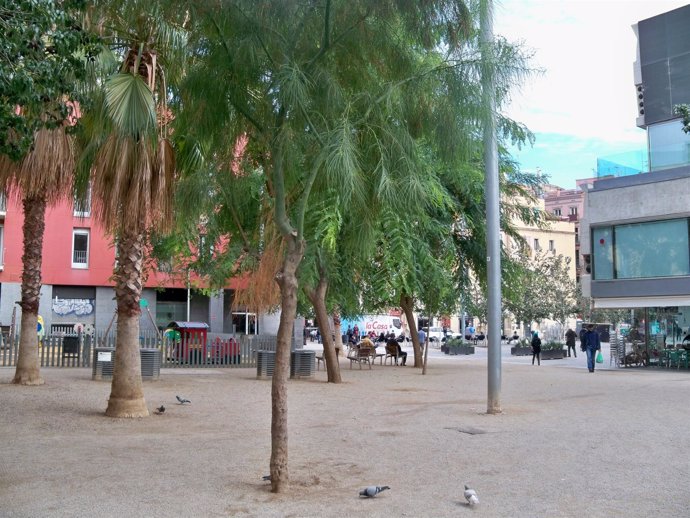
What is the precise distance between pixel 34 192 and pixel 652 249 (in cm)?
2211

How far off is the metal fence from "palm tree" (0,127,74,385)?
5912 millimetres

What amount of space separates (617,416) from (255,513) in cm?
893

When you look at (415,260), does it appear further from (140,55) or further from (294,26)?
(294,26)

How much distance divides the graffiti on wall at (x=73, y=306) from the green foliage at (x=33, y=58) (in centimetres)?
3392

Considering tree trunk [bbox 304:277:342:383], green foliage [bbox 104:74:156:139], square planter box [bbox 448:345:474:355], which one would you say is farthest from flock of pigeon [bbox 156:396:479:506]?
square planter box [bbox 448:345:474:355]

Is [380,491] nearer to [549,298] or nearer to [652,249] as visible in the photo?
[652,249]

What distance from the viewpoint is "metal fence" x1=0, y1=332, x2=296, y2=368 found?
915 inches

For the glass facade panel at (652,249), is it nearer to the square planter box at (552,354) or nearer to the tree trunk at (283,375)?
the square planter box at (552,354)

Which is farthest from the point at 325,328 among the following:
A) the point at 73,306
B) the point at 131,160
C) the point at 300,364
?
the point at 73,306

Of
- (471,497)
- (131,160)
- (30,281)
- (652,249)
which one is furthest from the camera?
(652,249)

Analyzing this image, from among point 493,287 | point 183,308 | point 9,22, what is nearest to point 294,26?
point 9,22

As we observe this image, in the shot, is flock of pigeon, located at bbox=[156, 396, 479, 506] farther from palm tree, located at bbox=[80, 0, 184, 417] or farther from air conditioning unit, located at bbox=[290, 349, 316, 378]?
air conditioning unit, located at bbox=[290, 349, 316, 378]

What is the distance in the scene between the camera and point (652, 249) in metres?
27.6

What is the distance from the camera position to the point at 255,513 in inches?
252
